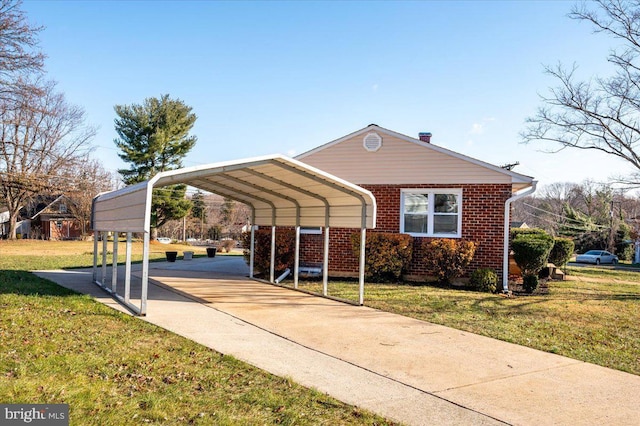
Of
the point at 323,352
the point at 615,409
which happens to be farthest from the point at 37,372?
the point at 615,409

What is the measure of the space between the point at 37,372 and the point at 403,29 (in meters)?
11.4

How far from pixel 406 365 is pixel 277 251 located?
870 cm

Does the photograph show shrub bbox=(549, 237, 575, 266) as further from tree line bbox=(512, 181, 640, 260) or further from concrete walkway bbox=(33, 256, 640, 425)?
concrete walkway bbox=(33, 256, 640, 425)

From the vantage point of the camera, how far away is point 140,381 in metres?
4.92

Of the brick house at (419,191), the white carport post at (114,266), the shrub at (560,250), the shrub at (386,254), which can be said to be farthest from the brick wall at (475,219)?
the shrub at (560,250)

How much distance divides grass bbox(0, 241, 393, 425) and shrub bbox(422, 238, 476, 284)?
8091mm

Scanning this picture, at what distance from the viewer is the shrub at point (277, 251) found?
14.4 m

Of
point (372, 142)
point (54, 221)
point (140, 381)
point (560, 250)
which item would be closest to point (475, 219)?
point (372, 142)

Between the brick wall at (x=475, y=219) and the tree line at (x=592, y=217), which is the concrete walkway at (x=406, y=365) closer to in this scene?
the brick wall at (x=475, y=219)

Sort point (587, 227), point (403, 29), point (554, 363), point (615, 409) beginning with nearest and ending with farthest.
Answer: point (615, 409) < point (554, 363) < point (403, 29) < point (587, 227)

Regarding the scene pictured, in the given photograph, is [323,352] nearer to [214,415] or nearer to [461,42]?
[214,415]

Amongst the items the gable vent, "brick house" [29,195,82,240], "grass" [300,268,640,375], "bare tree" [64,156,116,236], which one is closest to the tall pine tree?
"bare tree" [64,156,116,236]

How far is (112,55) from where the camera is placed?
18.0 metres

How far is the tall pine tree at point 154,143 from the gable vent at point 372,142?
97.8ft
